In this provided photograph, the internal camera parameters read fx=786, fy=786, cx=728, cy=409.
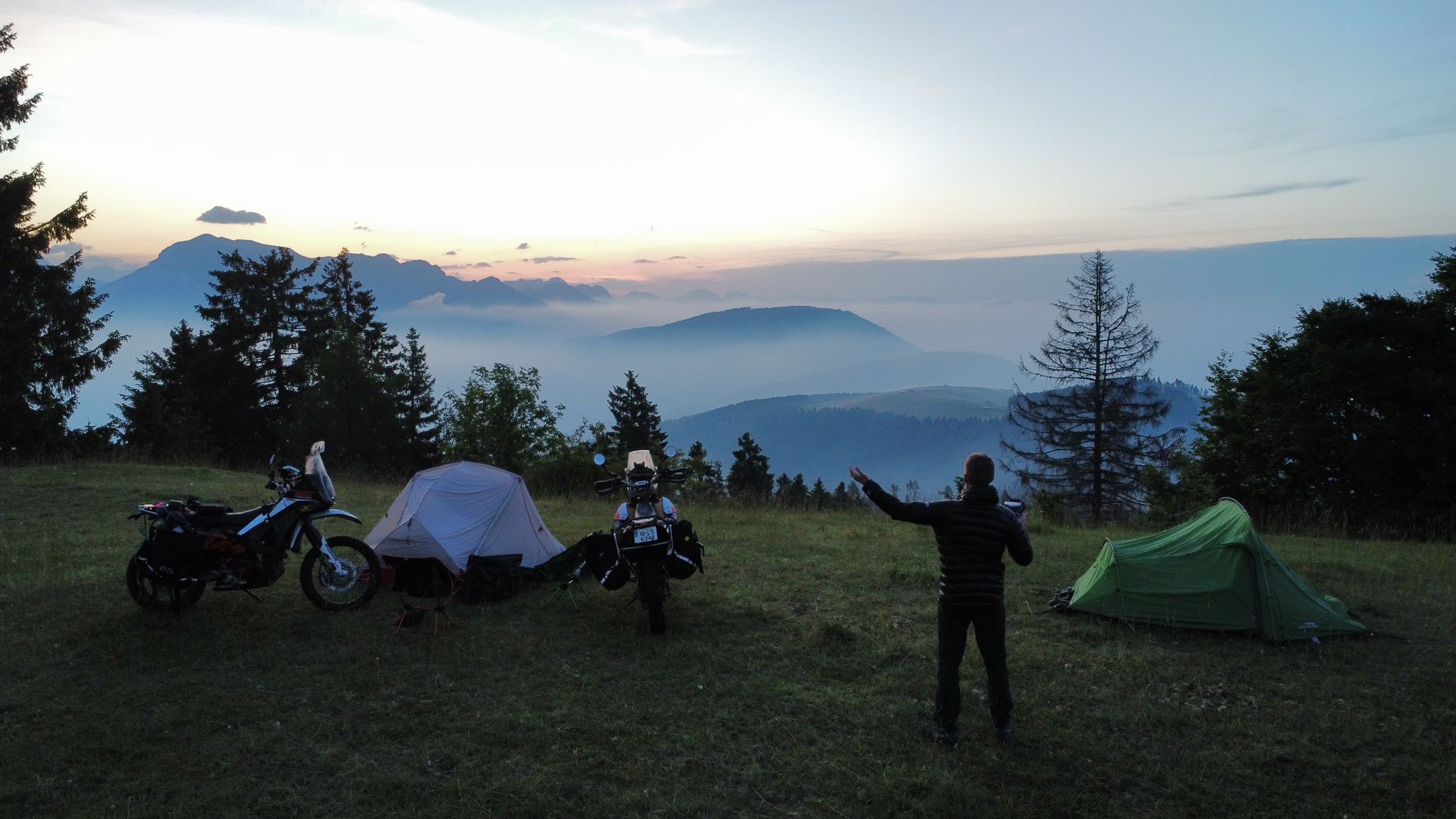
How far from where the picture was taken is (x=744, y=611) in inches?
324

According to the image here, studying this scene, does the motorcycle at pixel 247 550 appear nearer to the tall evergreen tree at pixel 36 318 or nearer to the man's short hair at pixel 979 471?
the man's short hair at pixel 979 471

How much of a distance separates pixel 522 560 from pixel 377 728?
11.6ft

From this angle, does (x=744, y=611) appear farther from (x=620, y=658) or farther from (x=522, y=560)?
(x=522, y=560)

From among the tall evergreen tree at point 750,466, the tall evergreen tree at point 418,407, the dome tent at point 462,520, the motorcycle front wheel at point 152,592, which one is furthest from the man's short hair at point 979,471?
the tall evergreen tree at point 750,466

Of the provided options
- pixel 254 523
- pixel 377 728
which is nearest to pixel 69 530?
pixel 254 523

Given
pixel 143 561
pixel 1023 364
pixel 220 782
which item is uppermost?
pixel 1023 364

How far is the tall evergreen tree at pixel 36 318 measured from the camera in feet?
65.5

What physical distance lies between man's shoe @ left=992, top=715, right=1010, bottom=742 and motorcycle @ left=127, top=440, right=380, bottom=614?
19.8 ft

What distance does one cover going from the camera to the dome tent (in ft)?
27.4

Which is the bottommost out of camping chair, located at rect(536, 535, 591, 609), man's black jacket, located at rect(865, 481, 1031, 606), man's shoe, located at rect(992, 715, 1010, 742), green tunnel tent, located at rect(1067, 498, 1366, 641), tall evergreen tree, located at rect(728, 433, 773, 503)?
tall evergreen tree, located at rect(728, 433, 773, 503)

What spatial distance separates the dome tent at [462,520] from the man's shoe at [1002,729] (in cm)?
547

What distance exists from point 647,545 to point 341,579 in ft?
10.5

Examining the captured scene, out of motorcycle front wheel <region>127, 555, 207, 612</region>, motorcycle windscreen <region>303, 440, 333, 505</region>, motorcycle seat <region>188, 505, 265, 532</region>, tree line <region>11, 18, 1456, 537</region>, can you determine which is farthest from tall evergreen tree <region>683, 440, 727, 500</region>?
motorcycle front wheel <region>127, 555, 207, 612</region>

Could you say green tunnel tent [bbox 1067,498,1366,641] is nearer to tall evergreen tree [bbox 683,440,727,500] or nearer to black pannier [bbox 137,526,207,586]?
→ tall evergreen tree [bbox 683,440,727,500]
